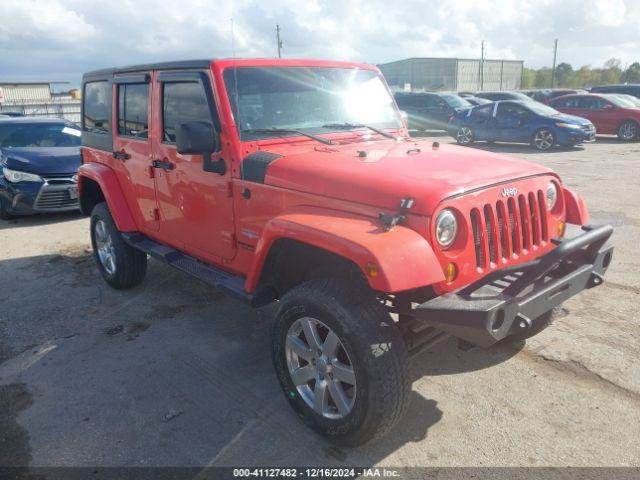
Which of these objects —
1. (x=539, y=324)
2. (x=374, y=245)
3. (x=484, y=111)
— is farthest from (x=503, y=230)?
(x=484, y=111)

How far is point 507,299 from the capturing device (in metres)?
2.61

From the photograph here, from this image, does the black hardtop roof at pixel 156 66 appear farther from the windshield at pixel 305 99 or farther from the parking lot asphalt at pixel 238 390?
the parking lot asphalt at pixel 238 390

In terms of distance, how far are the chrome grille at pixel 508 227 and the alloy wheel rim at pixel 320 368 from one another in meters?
0.90

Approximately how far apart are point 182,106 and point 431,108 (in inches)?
711

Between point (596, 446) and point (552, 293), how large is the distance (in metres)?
0.90

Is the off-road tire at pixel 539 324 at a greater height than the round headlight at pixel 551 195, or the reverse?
the round headlight at pixel 551 195

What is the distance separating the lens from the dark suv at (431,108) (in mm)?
20422

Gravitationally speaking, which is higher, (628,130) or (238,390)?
(628,130)

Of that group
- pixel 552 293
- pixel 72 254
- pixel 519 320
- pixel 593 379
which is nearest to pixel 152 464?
pixel 519 320

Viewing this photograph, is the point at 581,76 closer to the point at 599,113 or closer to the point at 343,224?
the point at 599,113

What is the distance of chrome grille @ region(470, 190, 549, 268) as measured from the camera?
286 cm

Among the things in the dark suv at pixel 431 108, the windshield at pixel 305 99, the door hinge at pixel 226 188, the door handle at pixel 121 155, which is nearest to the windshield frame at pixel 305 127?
the windshield at pixel 305 99

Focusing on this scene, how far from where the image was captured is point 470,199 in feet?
9.30

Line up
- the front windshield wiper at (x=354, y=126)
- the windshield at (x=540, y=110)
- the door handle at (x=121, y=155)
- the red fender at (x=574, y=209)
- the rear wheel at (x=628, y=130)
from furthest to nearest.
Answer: the rear wheel at (x=628, y=130) < the windshield at (x=540, y=110) < the door handle at (x=121, y=155) < the front windshield wiper at (x=354, y=126) < the red fender at (x=574, y=209)
